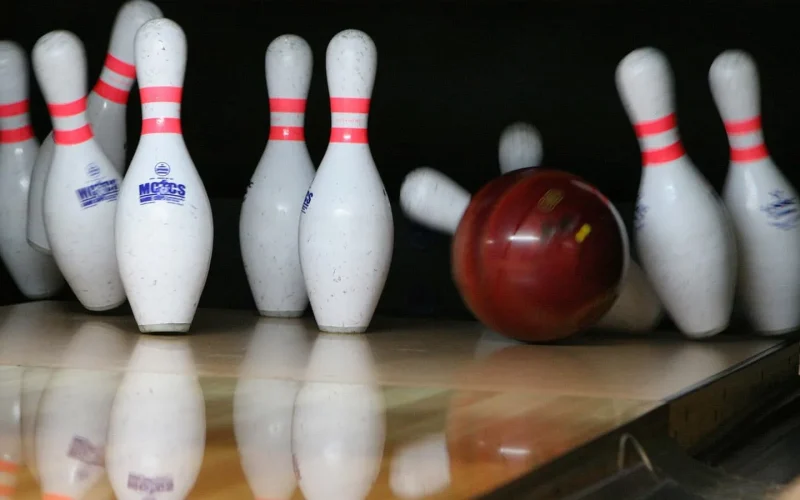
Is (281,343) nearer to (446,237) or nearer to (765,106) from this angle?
(446,237)

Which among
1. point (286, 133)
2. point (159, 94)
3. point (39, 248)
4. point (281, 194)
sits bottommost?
point (39, 248)

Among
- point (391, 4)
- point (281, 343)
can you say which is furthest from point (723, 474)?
point (391, 4)

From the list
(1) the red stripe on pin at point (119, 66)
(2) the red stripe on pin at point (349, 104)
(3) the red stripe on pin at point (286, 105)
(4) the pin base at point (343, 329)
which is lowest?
(4) the pin base at point (343, 329)

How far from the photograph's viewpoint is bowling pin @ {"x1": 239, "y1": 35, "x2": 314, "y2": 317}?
249 centimetres

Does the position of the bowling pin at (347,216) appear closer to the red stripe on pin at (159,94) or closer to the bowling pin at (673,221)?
the red stripe on pin at (159,94)

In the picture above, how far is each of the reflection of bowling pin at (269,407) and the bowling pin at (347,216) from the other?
110 mm

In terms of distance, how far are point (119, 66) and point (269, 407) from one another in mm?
1376

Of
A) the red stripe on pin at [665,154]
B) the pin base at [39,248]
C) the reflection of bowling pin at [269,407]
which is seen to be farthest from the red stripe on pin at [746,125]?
the pin base at [39,248]

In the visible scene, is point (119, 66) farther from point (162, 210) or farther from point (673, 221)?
point (673, 221)

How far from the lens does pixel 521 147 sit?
2.47 m

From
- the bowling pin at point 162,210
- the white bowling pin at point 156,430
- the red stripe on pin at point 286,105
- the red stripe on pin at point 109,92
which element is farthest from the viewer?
the red stripe on pin at point 109,92

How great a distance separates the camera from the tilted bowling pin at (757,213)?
2285 mm

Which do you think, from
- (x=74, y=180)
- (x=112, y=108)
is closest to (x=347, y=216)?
(x=74, y=180)

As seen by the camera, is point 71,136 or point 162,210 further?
point 71,136
